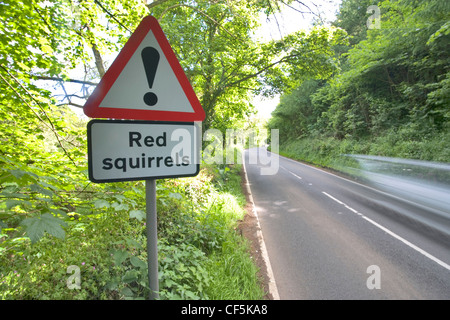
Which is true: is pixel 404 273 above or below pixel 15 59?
below

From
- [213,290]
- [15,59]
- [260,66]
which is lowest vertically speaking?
[213,290]

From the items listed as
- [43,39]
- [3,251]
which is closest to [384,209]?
[3,251]

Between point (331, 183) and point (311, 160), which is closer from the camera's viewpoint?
point (331, 183)

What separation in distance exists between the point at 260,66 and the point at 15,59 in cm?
907

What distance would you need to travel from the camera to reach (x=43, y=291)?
72.2 inches

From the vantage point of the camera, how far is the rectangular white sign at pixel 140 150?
1.19m

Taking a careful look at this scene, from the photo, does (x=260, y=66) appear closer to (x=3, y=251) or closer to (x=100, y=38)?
(x=100, y=38)

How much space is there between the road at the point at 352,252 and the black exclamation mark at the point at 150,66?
3.14m

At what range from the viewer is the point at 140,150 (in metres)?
1.28
